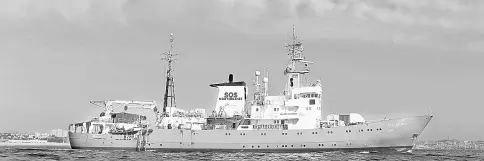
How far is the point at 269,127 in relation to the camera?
134ft

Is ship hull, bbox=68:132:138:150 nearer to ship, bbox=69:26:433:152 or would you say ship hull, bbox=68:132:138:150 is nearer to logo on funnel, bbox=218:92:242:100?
ship, bbox=69:26:433:152

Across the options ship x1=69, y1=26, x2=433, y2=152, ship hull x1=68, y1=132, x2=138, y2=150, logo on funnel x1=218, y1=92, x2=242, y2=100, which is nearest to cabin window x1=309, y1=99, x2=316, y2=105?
ship x1=69, y1=26, x2=433, y2=152

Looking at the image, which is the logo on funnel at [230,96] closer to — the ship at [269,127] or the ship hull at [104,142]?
the ship at [269,127]

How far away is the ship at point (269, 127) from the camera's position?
3922 cm

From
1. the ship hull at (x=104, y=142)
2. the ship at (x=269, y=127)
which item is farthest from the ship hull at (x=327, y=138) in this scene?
the ship hull at (x=104, y=142)

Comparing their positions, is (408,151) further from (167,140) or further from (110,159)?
(110,159)

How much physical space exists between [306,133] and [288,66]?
25.0ft

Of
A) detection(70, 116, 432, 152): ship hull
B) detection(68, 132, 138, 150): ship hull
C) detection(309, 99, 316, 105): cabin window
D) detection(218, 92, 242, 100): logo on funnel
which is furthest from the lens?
detection(68, 132, 138, 150): ship hull

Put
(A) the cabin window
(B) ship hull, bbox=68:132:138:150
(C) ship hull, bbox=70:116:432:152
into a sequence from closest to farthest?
(C) ship hull, bbox=70:116:432:152
(A) the cabin window
(B) ship hull, bbox=68:132:138:150

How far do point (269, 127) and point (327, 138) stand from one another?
203 inches

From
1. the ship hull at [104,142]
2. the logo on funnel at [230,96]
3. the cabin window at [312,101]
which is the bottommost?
the ship hull at [104,142]

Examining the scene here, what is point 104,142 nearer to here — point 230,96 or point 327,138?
point 230,96

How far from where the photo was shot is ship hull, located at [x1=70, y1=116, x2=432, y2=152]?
3909 centimetres

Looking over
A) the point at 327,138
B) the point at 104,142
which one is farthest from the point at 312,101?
the point at 104,142
